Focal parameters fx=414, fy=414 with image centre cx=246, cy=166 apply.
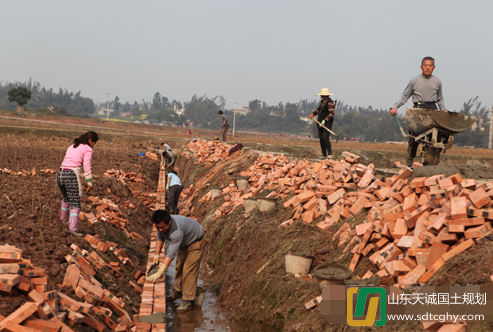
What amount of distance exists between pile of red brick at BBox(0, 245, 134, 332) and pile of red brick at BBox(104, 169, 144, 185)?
26.4 feet

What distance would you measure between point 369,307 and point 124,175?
35.3 ft

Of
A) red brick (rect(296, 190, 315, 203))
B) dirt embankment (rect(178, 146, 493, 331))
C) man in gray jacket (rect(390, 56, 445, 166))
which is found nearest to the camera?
dirt embankment (rect(178, 146, 493, 331))

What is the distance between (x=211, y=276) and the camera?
736cm

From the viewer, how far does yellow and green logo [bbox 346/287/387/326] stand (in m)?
3.55

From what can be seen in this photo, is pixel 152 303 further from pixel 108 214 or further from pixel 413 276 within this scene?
pixel 108 214

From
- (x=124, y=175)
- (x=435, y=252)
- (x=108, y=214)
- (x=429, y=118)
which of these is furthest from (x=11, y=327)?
(x=124, y=175)

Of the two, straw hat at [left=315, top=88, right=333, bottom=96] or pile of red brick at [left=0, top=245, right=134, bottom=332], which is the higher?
straw hat at [left=315, top=88, right=333, bottom=96]

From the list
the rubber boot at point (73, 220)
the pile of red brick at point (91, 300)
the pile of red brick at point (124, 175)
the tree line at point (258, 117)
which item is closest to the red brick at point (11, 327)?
the pile of red brick at point (91, 300)

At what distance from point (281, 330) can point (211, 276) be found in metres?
3.08

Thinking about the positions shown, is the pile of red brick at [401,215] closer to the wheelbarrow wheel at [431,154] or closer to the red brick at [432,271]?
the red brick at [432,271]

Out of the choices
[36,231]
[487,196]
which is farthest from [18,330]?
[487,196]

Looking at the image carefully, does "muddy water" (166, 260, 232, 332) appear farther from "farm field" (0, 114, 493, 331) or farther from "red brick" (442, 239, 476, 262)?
"red brick" (442, 239, 476, 262)

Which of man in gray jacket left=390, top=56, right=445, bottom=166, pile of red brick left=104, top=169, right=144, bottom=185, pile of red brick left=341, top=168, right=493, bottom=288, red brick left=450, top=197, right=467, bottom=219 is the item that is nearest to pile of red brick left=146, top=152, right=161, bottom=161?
pile of red brick left=104, top=169, right=144, bottom=185

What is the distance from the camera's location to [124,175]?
13.2 metres
